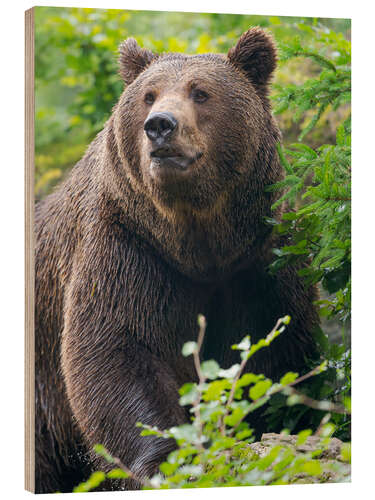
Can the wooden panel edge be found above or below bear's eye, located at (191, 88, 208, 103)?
below

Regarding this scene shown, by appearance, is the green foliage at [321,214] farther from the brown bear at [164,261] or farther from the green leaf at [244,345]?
the green leaf at [244,345]

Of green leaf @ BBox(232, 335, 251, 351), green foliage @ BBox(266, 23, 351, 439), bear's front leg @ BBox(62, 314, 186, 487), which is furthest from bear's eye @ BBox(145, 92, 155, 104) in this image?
green leaf @ BBox(232, 335, 251, 351)

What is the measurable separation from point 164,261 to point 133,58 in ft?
4.72

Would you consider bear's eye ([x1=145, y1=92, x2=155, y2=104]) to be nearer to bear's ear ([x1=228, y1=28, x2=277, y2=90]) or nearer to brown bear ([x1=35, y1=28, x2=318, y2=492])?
brown bear ([x1=35, y1=28, x2=318, y2=492])

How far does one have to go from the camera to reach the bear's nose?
5180mm

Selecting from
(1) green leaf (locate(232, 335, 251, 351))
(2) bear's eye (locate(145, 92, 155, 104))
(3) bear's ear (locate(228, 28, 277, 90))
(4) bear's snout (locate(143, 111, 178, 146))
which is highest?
(3) bear's ear (locate(228, 28, 277, 90))

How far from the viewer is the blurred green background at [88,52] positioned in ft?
23.5

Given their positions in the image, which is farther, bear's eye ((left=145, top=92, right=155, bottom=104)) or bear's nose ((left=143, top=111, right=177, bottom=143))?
bear's eye ((left=145, top=92, right=155, bottom=104))

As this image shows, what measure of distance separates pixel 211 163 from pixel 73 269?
138 centimetres

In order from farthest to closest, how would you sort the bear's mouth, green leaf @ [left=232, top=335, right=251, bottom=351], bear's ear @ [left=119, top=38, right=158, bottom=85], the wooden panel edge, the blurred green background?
Answer: the blurred green background → bear's ear @ [left=119, top=38, right=158, bottom=85] → the wooden panel edge → the bear's mouth → green leaf @ [left=232, top=335, right=251, bottom=351]

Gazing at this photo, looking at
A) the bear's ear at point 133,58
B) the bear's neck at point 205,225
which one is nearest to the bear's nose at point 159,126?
the bear's neck at point 205,225

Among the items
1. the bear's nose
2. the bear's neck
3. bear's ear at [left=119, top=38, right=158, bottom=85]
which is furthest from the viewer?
bear's ear at [left=119, top=38, right=158, bottom=85]

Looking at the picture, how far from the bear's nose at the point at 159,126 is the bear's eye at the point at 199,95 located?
1.69ft

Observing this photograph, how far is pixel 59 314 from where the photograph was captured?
21.6 feet
